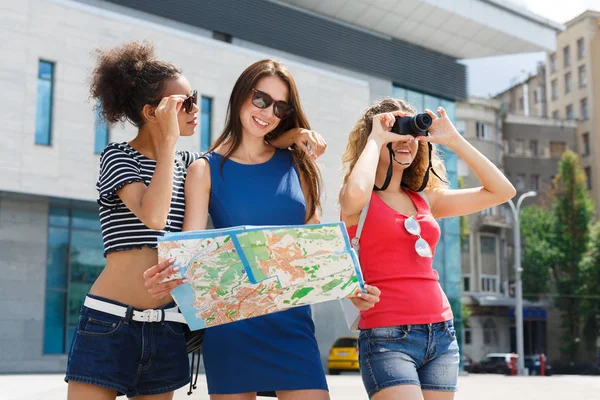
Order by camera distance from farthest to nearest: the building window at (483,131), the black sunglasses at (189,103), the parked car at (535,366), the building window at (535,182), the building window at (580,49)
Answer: the building window at (580,49) < the building window at (535,182) < the building window at (483,131) < the parked car at (535,366) < the black sunglasses at (189,103)

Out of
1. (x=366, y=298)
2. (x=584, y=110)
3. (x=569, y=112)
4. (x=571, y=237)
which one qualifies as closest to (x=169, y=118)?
(x=366, y=298)

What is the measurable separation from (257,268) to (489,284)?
184ft

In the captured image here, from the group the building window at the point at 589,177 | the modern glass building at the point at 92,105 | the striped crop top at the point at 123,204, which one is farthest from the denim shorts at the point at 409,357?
the building window at the point at 589,177

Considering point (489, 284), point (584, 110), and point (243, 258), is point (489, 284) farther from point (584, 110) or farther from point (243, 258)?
point (243, 258)

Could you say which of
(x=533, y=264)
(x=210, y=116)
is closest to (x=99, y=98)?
(x=210, y=116)

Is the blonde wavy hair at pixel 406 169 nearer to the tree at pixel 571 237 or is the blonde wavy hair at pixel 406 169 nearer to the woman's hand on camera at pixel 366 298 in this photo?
the woman's hand on camera at pixel 366 298

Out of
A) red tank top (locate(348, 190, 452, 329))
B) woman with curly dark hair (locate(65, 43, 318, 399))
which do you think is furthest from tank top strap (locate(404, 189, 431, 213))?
woman with curly dark hair (locate(65, 43, 318, 399))

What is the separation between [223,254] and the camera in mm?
2965

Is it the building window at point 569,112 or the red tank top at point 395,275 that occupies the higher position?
the building window at point 569,112

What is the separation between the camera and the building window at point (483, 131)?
58.4 meters

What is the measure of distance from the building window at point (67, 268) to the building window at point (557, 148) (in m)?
44.1

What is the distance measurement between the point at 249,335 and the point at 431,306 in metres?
0.89

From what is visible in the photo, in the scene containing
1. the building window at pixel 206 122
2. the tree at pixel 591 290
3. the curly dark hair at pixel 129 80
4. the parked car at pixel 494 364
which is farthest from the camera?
the tree at pixel 591 290

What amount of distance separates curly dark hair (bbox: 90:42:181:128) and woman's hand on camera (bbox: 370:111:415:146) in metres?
0.97
